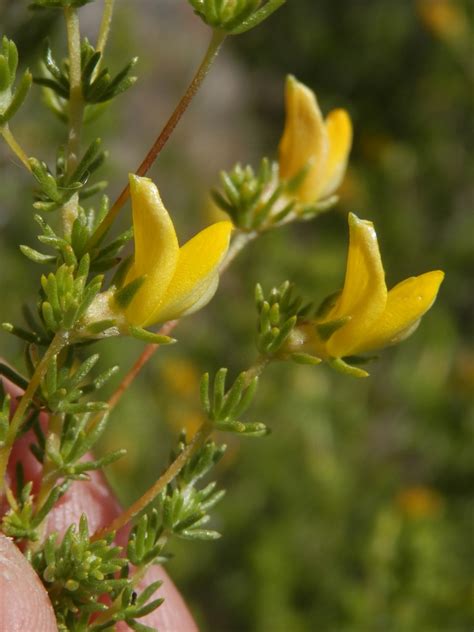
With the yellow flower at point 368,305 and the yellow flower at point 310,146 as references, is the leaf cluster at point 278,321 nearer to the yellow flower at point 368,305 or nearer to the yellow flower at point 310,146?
→ the yellow flower at point 368,305

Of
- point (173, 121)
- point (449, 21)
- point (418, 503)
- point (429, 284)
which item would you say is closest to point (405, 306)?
point (429, 284)

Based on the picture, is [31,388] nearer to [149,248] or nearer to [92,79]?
[149,248]

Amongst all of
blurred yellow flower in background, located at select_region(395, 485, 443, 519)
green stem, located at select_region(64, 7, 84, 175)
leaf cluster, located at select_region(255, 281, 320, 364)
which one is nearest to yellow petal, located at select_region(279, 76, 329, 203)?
leaf cluster, located at select_region(255, 281, 320, 364)

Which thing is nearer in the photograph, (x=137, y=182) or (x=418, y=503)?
(x=137, y=182)

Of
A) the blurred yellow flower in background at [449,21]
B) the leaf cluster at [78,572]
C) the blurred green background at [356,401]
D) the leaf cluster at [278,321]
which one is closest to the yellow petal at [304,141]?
the leaf cluster at [278,321]

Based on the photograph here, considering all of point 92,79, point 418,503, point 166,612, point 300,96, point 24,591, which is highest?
point 92,79

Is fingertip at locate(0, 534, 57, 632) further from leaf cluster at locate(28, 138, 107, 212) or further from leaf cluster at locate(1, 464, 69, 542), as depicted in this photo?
leaf cluster at locate(28, 138, 107, 212)
